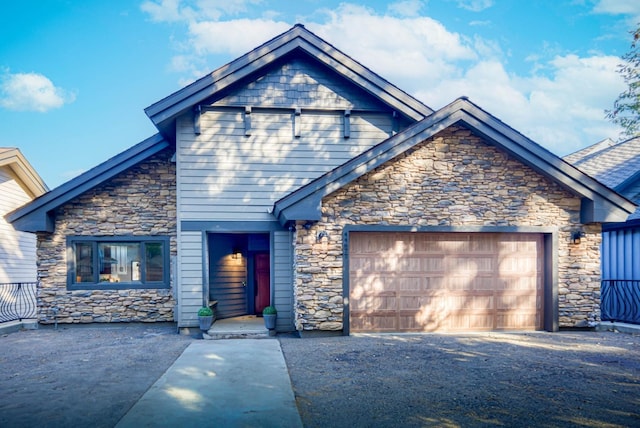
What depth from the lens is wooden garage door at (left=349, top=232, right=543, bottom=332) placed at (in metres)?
9.78

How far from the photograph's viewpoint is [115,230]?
11.7 metres

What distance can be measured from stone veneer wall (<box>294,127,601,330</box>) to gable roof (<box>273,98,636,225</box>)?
0.37 meters

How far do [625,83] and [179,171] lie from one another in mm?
21325

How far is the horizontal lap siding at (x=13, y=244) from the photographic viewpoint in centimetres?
1394

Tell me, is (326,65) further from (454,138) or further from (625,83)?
(625,83)

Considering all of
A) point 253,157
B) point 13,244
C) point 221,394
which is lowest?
point 221,394

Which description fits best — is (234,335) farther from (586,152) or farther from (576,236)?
(586,152)

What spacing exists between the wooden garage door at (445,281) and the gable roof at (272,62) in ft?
11.3

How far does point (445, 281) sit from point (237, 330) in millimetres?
5023

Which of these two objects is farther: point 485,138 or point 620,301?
point 620,301

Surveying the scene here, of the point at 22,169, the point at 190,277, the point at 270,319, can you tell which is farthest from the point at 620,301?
the point at 22,169

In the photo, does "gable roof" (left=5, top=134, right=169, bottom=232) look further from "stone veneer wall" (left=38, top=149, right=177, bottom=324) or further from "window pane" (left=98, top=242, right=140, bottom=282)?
"window pane" (left=98, top=242, right=140, bottom=282)

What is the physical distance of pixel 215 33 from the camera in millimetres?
41344

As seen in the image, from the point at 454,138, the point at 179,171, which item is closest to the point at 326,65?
the point at 454,138
